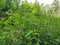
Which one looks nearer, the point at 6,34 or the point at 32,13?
the point at 6,34

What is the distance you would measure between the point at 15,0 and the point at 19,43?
1.61 meters

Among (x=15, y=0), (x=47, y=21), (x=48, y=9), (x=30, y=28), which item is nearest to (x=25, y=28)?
(x=30, y=28)

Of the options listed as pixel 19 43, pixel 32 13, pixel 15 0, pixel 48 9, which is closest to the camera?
pixel 19 43

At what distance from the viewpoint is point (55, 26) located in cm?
418

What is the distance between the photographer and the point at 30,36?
398 cm

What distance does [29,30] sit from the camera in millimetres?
4039

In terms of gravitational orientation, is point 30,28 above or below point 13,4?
below

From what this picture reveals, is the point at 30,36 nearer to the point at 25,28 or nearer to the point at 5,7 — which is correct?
the point at 25,28

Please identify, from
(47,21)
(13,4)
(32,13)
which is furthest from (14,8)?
(47,21)

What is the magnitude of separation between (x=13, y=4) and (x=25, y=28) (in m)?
1.11

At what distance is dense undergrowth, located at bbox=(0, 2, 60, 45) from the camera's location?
391cm

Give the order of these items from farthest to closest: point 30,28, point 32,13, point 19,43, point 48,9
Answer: point 48,9 < point 32,13 < point 30,28 < point 19,43

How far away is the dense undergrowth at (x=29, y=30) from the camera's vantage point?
391 centimetres

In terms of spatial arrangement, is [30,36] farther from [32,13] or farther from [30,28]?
[32,13]
